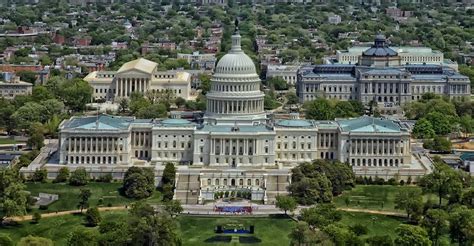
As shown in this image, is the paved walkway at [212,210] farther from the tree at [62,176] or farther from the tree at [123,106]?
the tree at [123,106]

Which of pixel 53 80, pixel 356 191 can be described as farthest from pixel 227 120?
pixel 53 80

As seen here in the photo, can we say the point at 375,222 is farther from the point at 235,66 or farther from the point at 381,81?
the point at 381,81

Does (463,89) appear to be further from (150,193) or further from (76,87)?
(150,193)

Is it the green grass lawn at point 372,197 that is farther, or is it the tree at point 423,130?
the tree at point 423,130

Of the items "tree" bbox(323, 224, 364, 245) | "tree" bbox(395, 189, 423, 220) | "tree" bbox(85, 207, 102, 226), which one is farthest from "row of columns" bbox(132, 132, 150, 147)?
"tree" bbox(323, 224, 364, 245)

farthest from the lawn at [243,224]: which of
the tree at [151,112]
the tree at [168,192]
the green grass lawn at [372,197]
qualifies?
the tree at [151,112]

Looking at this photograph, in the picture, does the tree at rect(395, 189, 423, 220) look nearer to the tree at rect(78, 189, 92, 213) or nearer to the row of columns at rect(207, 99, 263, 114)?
the row of columns at rect(207, 99, 263, 114)

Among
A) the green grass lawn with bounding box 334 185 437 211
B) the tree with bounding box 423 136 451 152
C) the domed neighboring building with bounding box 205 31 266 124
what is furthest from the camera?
the tree with bounding box 423 136 451 152
